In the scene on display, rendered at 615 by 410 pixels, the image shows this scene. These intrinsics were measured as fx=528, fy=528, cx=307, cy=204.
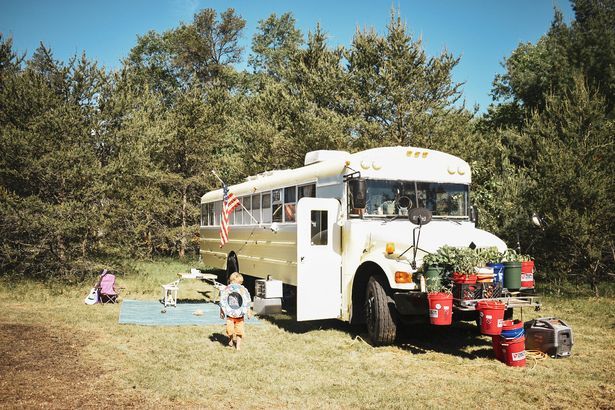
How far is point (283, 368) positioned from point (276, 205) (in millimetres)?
5229

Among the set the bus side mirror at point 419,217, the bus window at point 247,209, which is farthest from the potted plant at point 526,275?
the bus window at point 247,209

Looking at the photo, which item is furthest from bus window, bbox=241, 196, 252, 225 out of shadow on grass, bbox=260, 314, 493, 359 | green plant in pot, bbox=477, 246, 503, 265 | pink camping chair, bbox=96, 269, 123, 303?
green plant in pot, bbox=477, 246, 503, 265

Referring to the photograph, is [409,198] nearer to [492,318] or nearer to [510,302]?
[510,302]

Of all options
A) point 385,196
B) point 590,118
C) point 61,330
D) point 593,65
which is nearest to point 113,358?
point 61,330

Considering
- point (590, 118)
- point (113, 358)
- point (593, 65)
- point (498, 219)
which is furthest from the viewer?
point (593, 65)

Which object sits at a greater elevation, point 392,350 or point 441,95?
point 441,95

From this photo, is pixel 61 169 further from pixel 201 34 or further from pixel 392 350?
pixel 201 34

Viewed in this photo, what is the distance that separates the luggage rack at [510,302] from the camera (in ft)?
23.0

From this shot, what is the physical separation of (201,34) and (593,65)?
26.0 m

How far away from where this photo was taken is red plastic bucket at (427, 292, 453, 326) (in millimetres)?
6902

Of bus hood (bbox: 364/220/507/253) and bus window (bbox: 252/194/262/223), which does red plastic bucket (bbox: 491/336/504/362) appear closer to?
bus hood (bbox: 364/220/507/253)

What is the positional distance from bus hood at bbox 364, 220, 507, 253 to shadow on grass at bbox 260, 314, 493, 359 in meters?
1.60

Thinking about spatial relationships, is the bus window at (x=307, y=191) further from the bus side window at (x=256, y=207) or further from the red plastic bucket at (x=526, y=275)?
the red plastic bucket at (x=526, y=275)

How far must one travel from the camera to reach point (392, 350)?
7949 millimetres
